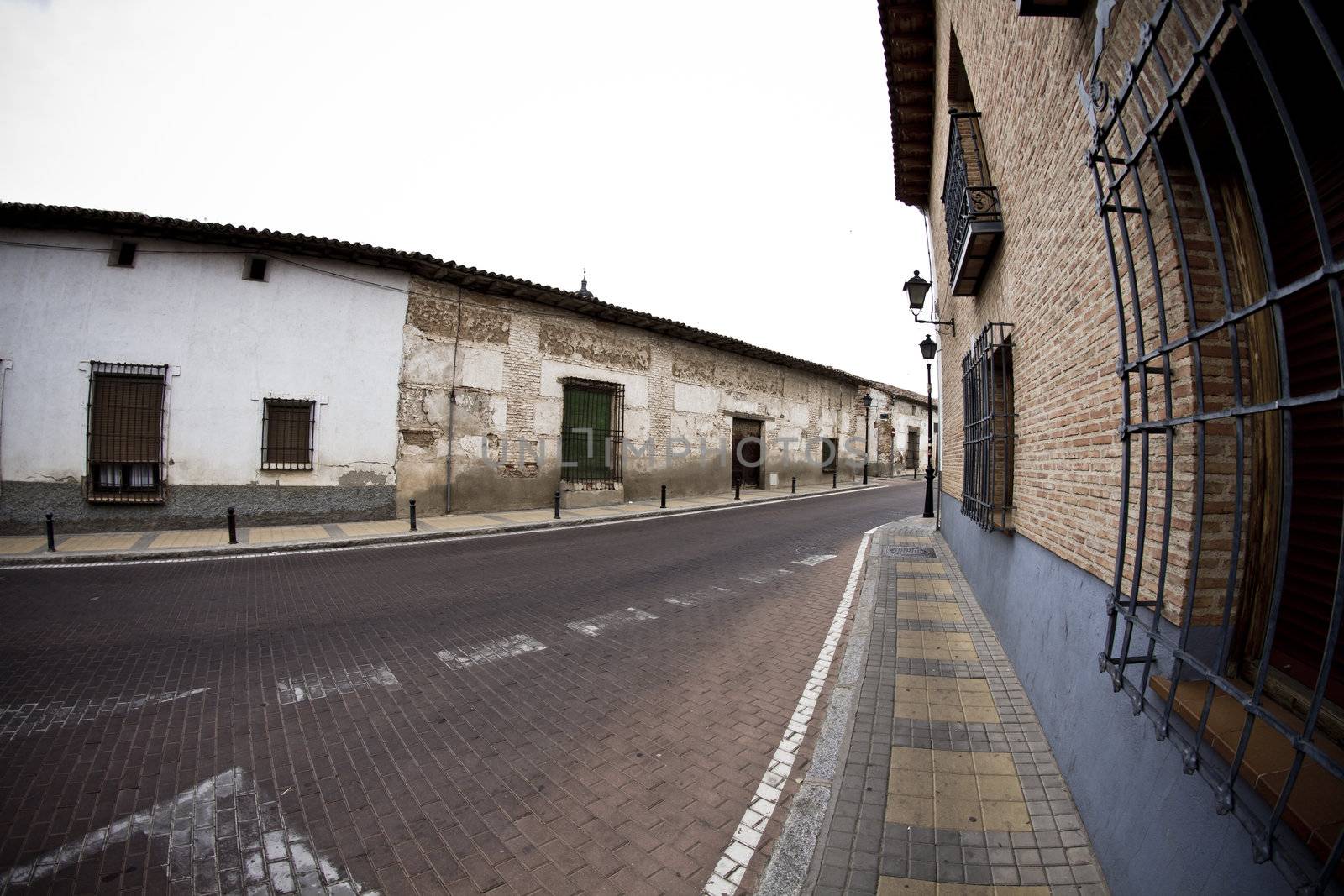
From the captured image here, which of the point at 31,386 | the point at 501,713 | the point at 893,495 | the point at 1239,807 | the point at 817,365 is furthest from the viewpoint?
the point at 817,365

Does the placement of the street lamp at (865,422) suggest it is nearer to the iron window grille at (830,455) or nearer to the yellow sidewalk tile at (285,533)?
the iron window grille at (830,455)

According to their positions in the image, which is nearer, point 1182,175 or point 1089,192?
point 1182,175

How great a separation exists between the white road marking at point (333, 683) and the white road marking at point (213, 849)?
109 cm

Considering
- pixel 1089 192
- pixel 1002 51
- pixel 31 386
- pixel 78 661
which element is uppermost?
pixel 1002 51

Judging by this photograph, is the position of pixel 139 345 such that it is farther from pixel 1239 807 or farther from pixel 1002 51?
pixel 1239 807

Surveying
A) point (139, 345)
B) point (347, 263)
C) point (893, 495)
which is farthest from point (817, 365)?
point (139, 345)

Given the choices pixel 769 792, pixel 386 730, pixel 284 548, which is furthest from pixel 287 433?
pixel 769 792

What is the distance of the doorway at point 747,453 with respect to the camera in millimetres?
21094

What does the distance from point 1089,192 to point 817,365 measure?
22278 millimetres

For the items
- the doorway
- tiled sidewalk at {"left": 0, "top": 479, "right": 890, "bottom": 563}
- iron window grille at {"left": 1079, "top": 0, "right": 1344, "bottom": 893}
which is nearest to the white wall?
tiled sidewalk at {"left": 0, "top": 479, "right": 890, "bottom": 563}

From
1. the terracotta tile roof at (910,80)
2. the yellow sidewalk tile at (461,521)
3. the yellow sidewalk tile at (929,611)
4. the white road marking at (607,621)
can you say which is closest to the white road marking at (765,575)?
the yellow sidewalk tile at (929,611)

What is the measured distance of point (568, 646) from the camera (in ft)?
15.5

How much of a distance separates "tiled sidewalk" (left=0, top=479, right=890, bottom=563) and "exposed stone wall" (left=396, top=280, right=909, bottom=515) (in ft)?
3.75

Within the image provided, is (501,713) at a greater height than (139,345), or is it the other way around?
(139,345)
